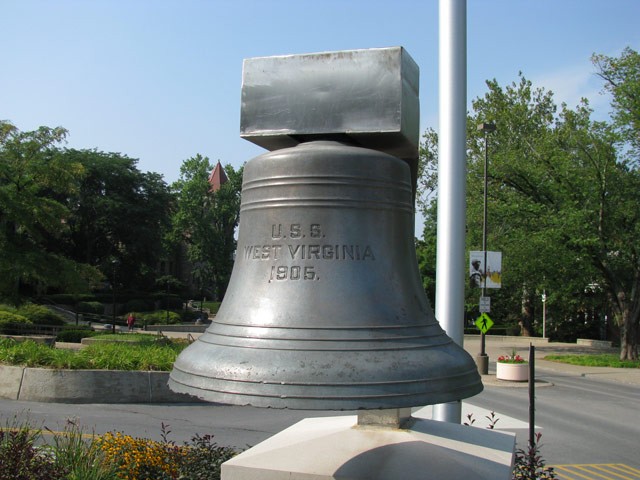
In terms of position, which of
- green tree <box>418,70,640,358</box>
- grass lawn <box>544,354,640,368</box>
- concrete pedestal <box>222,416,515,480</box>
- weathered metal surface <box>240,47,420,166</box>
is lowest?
grass lawn <box>544,354,640,368</box>

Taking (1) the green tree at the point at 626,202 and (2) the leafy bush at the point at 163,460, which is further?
(1) the green tree at the point at 626,202

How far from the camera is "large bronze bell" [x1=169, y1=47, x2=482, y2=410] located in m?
2.52

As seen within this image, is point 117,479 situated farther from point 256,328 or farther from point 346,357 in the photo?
point 346,357

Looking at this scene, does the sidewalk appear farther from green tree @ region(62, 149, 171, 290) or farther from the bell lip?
green tree @ region(62, 149, 171, 290)

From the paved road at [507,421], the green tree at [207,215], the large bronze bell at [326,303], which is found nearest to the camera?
the large bronze bell at [326,303]

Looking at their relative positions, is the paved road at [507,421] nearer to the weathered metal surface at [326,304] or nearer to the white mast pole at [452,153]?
the white mast pole at [452,153]

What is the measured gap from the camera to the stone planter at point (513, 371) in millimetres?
20141

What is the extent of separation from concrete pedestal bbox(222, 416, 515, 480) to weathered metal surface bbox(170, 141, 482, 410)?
121 cm

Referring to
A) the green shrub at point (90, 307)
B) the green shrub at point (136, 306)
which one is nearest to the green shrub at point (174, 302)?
the green shrub at point (136, 306)

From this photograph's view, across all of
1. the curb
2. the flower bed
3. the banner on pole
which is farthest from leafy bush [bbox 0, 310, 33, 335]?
the flower bed

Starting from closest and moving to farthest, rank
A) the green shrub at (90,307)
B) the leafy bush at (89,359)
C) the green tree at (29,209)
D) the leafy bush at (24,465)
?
the leafy bush at (24,465), the leafy bush at (89,359), the green tree at (29,209), the green shrub at (90,307)

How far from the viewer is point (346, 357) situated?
2590mm

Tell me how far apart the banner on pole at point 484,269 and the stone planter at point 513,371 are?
4.41 metres

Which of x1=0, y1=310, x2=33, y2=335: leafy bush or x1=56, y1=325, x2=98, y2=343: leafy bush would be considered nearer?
x1=56, y1=325, x2=98, y2=343: leafy bush
